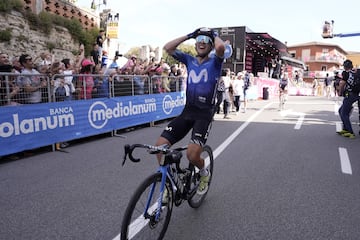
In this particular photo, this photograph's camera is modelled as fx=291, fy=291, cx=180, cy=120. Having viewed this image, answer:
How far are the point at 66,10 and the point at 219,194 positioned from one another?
23.9 m

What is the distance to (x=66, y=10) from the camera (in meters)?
23.7

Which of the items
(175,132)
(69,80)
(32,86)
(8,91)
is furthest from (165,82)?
(175,132)

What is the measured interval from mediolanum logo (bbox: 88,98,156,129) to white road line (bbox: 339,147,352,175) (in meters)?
5.93

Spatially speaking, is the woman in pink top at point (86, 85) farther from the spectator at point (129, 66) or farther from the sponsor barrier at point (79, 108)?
the spectator at point (129, 66)

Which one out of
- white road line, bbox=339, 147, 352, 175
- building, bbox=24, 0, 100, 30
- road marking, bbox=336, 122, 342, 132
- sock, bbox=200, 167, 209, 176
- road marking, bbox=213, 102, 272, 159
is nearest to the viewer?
sock, bbox=200, 167, 209, 176

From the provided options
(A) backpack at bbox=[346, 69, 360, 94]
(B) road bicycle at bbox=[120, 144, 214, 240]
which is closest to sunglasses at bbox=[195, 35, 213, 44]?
(B) road bicycle at bbox=[120, 144, 214, 240]

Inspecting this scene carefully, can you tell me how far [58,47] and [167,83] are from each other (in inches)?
528

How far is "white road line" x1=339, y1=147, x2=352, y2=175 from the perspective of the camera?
18.1ft

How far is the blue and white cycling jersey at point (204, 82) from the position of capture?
3.44 m

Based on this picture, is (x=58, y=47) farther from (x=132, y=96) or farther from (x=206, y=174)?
(x=206, y=174)

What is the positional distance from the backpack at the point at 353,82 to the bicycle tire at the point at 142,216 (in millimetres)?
7739

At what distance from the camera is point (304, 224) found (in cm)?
342

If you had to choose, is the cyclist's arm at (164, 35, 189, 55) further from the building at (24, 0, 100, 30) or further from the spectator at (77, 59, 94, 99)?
the building at (24, 0, 100, 30)

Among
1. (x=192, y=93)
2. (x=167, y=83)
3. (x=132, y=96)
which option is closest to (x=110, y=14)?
(x=167, y=83)
